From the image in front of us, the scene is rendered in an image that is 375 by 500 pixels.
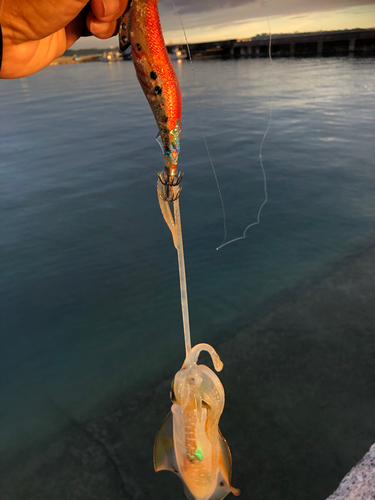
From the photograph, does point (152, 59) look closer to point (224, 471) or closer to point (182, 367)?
point (182, 367)

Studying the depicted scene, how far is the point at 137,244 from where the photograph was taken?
7.75m

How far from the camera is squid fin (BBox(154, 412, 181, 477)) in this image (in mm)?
2576

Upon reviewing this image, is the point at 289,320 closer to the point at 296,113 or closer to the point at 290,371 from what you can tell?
the point at 290,371

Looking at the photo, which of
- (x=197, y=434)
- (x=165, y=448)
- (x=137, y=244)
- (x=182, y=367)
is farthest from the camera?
(x=137, y=244)

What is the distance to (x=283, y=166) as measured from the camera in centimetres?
1127

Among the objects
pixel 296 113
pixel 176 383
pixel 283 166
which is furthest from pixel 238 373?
pixel 296 113

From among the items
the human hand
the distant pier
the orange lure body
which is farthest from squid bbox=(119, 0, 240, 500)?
the distant pier

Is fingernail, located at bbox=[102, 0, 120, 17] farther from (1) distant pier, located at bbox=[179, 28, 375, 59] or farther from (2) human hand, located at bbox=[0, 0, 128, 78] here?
(1) distant pier, located at bbox=[179, 28, 375, 59]

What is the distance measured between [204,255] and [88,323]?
2609 millimetres

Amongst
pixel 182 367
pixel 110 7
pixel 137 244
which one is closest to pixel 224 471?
pixel 182 367

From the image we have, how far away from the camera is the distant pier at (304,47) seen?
51625mm

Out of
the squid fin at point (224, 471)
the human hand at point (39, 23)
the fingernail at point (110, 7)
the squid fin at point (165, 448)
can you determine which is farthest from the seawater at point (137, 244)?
the fingernail at point (110, 7)

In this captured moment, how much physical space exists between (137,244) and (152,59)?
647 centimetres

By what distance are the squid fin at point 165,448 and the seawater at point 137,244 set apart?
79.6 inches
